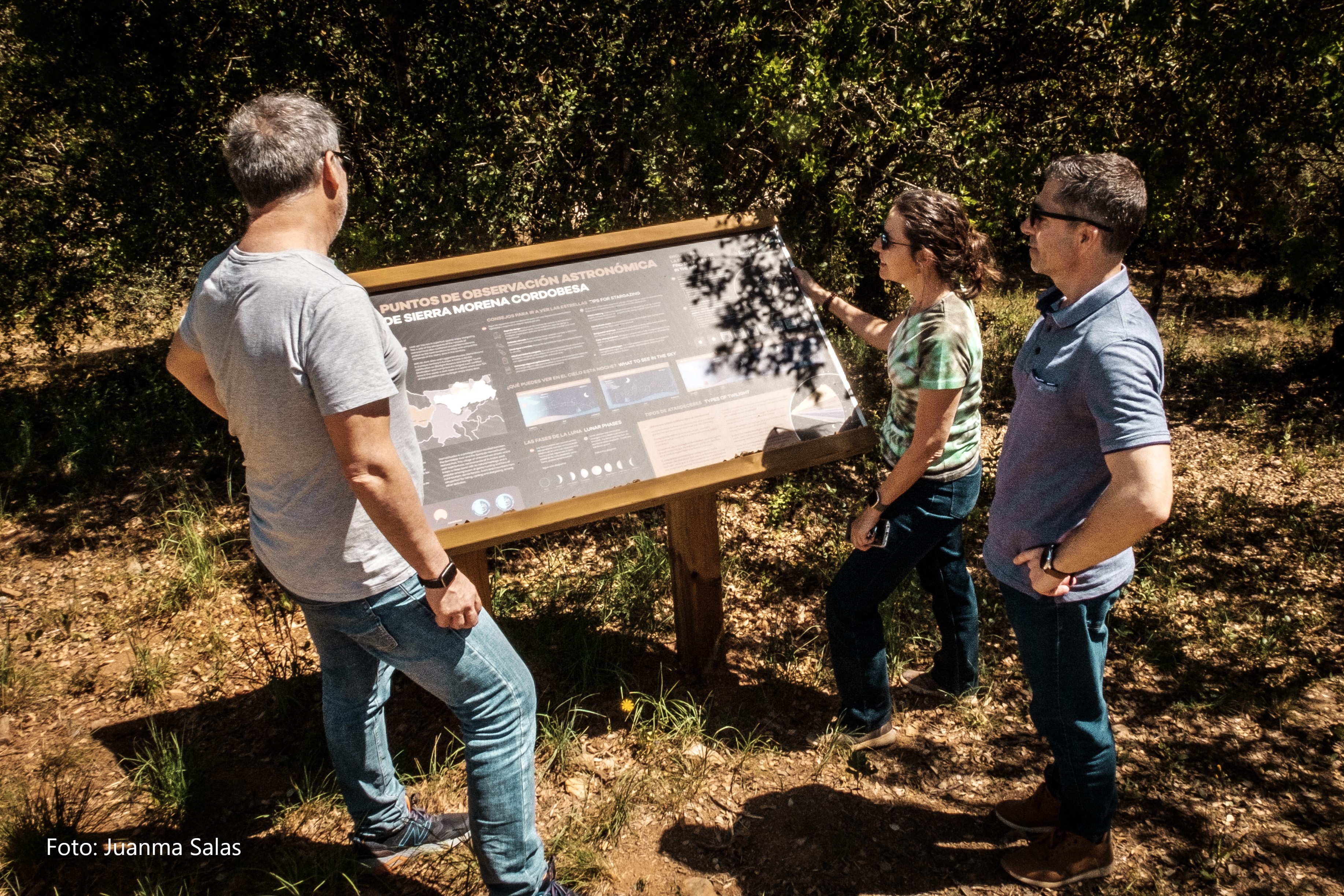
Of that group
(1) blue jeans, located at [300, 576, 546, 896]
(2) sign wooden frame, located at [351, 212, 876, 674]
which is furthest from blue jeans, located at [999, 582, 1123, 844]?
(1) blue jeans, located at [300, 576, 546, 896]

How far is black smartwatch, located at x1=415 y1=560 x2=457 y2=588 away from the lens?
→ 204cm

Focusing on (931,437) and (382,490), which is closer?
(382,490)

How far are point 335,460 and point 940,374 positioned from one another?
5.68ft

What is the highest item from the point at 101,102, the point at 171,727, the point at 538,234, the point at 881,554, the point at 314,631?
the point at 101,102

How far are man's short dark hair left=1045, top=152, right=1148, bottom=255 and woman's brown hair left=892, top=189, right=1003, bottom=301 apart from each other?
0.54 metres

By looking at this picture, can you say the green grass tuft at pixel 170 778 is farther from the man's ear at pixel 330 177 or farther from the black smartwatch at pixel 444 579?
the man's ear at pixel 330 177

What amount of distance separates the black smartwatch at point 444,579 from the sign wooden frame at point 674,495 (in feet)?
1.84

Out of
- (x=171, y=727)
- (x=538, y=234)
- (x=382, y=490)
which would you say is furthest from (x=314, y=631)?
(x=538, y=234)

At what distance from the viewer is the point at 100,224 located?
19.7ft

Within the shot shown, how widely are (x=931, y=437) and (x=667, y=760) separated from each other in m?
1.58

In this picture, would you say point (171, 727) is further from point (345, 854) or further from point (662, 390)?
point (662, 390)

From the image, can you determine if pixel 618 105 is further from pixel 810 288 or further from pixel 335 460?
pixel 335 460

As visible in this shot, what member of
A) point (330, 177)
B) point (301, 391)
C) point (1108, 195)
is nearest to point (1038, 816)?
point (1108, 195)

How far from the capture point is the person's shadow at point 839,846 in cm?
277
